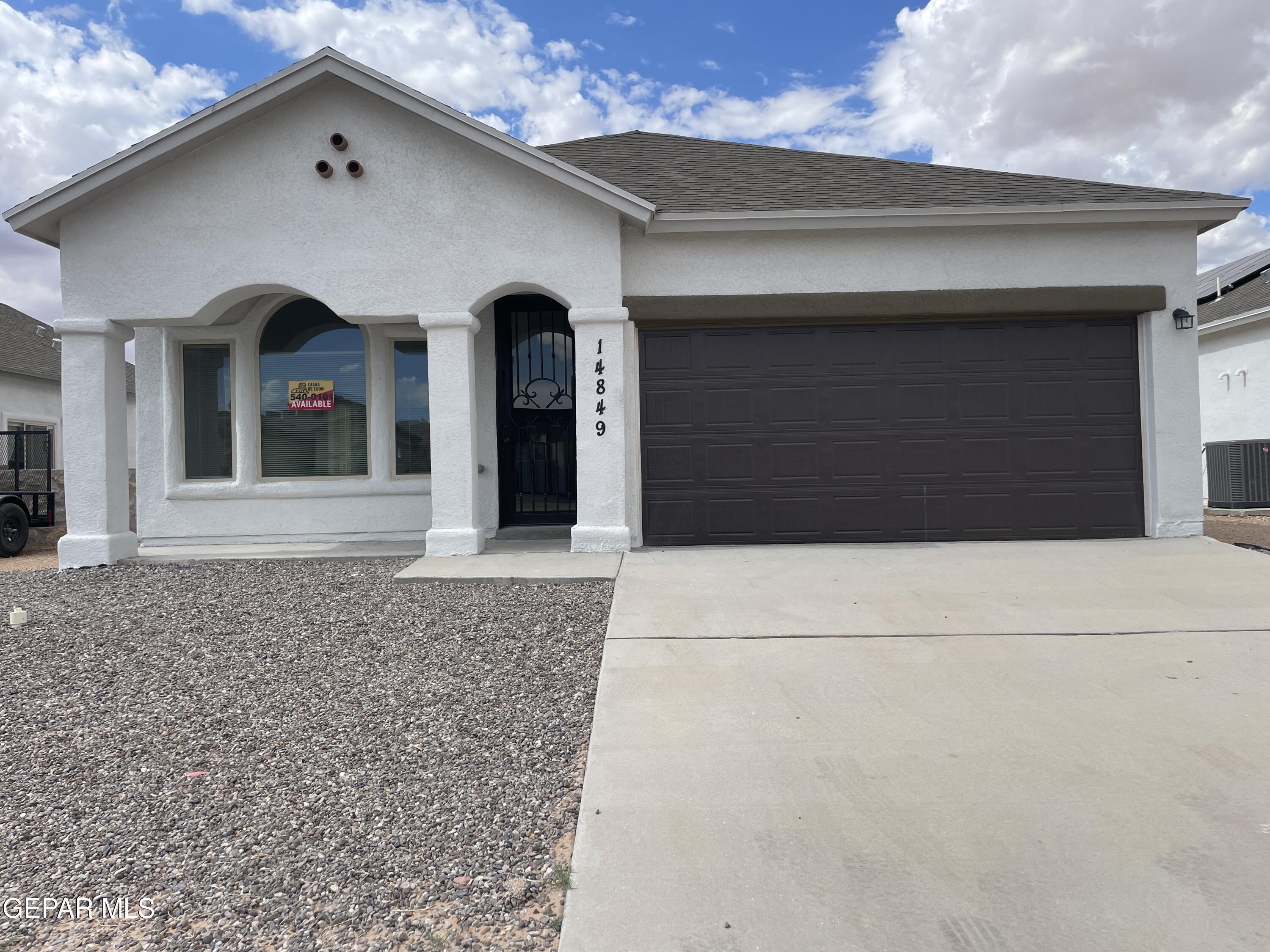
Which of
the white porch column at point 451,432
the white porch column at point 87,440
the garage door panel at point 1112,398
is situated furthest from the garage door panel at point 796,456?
the white porch column at point 87,440

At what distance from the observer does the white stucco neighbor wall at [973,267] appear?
883cm

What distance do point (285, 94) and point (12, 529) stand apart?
857cm

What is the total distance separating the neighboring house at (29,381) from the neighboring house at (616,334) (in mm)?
11945

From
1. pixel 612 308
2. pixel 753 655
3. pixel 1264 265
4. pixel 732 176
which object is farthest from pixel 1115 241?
pixel 1264 265

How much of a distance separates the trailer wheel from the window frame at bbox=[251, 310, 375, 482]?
5.14 meters

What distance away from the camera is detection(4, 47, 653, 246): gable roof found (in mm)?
8094

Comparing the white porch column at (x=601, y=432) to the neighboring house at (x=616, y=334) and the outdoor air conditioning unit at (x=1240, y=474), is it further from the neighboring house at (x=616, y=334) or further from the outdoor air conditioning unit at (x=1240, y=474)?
the outdoor air conditioning unit at (x=1240, y=474)

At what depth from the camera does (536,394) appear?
10.3 meters

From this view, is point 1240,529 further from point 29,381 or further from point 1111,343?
point 29,381

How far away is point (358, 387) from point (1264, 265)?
72.3 ft

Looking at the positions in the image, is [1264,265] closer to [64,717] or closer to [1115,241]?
[1115,241]

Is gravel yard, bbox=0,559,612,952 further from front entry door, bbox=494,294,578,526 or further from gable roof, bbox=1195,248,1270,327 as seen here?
gable roof, bbox=1195,248,1270,327

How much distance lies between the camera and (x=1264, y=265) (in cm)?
1911

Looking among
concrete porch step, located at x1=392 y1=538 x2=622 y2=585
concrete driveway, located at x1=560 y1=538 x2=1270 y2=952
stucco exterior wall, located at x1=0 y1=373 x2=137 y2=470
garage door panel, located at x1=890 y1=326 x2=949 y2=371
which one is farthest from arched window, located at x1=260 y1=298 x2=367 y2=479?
stucco exterior wall, located at x1=0 y1=373 x2=137 y2=470
